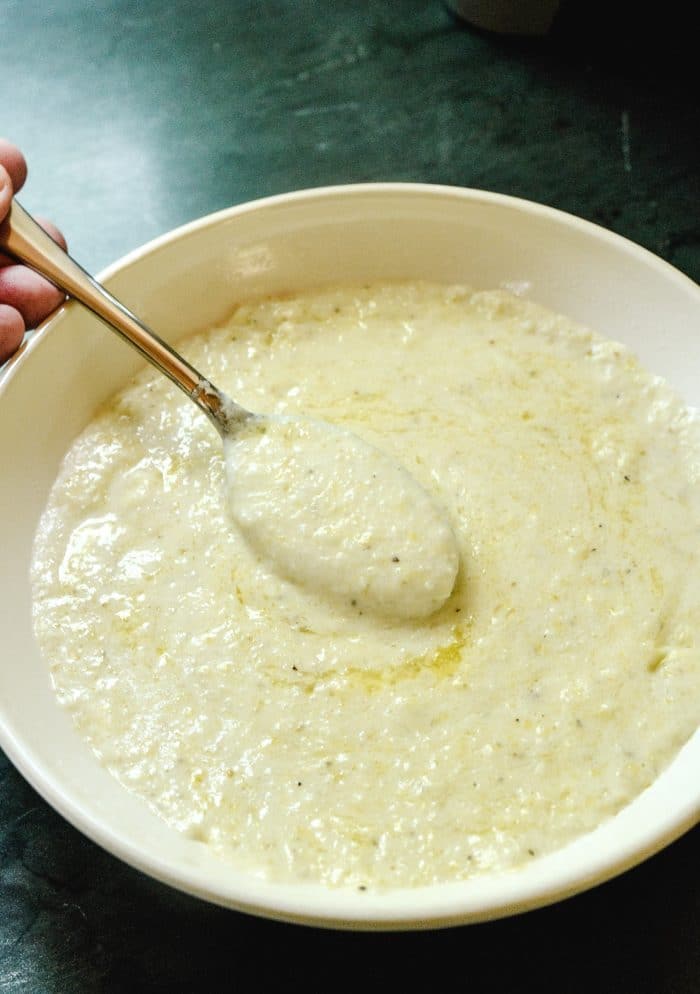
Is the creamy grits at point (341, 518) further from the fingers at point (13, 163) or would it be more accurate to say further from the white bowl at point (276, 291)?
the fingers at point (13, 163)

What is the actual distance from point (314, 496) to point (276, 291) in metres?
0.46

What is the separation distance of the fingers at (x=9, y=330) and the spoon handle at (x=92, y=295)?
71 mm

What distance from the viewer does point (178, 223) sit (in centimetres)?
188

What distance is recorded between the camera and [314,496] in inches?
50.3

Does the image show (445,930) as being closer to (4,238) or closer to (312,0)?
(4,238)

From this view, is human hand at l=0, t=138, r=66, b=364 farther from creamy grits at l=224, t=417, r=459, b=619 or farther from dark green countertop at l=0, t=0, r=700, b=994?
dark green countertop at l=0, t=0, r=700, b=994

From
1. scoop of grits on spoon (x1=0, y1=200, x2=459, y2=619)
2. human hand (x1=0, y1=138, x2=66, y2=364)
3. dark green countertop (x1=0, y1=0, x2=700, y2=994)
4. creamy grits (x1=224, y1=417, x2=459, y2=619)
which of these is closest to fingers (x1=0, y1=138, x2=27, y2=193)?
human hand (x1=0, y1=138, x2=66, y2=364)

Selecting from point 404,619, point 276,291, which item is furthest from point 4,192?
point 404,619

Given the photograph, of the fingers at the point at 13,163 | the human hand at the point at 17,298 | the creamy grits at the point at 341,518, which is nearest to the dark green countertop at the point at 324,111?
the fingers at the point at 13,163

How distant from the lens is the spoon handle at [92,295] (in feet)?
4.40

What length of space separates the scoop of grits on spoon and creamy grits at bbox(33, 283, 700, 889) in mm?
23

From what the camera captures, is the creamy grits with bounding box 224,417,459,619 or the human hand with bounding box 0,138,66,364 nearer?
the creamy grits with bounding box 224,417,459,619

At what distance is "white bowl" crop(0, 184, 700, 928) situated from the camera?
1.02 m

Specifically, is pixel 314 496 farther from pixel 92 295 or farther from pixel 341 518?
pixel 92 295
